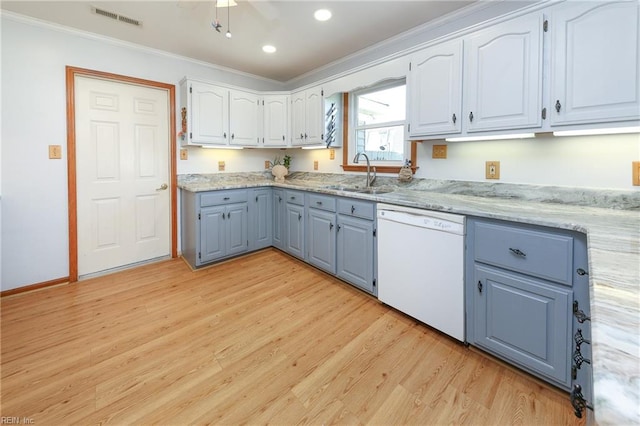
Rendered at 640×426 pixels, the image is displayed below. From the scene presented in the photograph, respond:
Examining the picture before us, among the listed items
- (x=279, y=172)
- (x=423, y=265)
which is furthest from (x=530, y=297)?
(x=279, y=172)

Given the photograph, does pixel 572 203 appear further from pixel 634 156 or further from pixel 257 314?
pixel 257 314

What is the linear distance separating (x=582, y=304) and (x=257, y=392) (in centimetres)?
167

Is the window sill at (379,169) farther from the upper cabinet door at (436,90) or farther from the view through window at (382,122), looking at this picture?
the upper cabinet door at (436,90)

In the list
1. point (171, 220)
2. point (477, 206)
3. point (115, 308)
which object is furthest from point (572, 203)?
point (171, 220)

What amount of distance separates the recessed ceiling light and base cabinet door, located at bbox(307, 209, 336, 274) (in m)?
1.75

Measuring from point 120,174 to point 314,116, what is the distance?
7.44ft

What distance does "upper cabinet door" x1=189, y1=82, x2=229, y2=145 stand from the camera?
3396 millimetres

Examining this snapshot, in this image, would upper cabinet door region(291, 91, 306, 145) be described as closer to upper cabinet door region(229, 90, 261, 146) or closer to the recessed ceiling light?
upper cabinet door region(229, 90, 261, 146)

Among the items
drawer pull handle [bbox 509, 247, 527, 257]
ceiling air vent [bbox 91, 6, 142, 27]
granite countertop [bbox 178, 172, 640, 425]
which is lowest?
drawer pull handle [bbox 509, 247, 527, 257]

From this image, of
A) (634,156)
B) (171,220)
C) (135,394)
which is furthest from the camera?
(171,220)

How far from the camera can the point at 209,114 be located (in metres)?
3.50

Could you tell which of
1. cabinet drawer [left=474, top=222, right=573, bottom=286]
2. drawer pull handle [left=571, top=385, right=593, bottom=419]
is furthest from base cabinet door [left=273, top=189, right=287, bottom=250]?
drawer pull handle [left=571, top=385, right=593, bottom=419]

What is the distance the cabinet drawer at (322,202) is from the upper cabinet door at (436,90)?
0.94m

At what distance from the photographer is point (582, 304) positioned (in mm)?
1411
